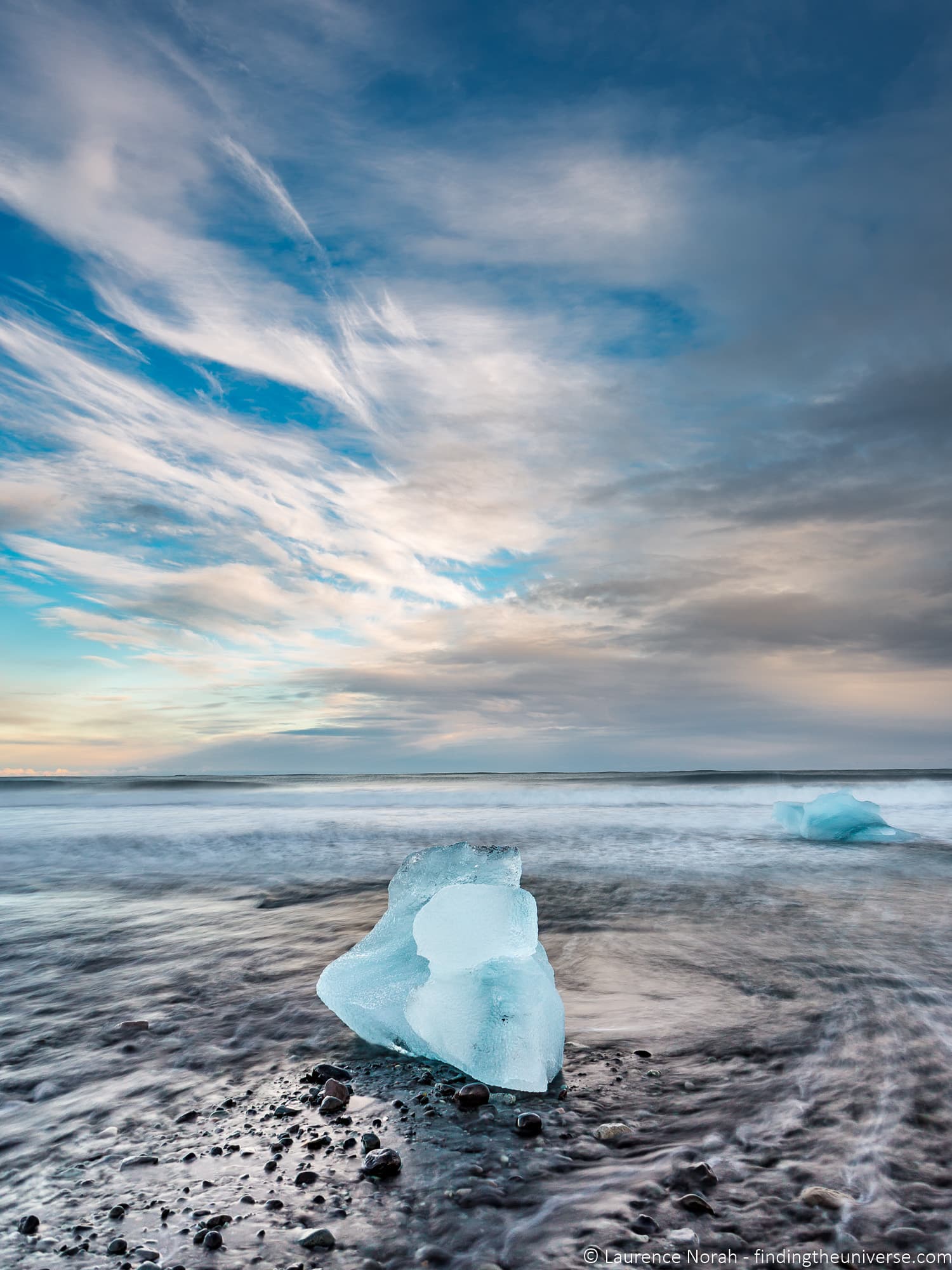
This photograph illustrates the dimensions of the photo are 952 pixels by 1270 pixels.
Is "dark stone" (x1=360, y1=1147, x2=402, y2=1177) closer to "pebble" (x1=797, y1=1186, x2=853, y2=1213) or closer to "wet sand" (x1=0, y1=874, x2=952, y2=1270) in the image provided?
"wet sand" (x1=0, y1=874, x2=952, y2=1270)

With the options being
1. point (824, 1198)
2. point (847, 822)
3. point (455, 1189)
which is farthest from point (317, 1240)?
point (847, 822)

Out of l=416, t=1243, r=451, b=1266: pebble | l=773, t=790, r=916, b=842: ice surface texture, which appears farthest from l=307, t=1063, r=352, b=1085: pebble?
l=773, t=790, r=916, b=842: ice surface texture

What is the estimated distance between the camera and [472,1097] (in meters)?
2.85

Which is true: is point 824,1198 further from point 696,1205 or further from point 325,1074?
point 325,1074

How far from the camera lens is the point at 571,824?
16.7 m

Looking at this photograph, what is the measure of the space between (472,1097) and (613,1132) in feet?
1.90

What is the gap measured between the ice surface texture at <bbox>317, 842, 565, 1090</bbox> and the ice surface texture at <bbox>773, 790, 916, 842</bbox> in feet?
38.6

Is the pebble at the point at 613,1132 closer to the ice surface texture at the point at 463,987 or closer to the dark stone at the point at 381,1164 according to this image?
the ice surface texture at the point at 463,987

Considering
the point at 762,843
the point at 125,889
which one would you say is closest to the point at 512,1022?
the point at 125,889

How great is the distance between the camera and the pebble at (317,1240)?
6.42 feet

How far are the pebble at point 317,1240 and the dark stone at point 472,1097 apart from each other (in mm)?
896

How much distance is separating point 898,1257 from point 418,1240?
51.4 inches

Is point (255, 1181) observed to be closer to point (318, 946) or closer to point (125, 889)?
point (318, 946)

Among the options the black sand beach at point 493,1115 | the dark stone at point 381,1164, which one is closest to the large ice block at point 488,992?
the black sand beach at point 493,1115
